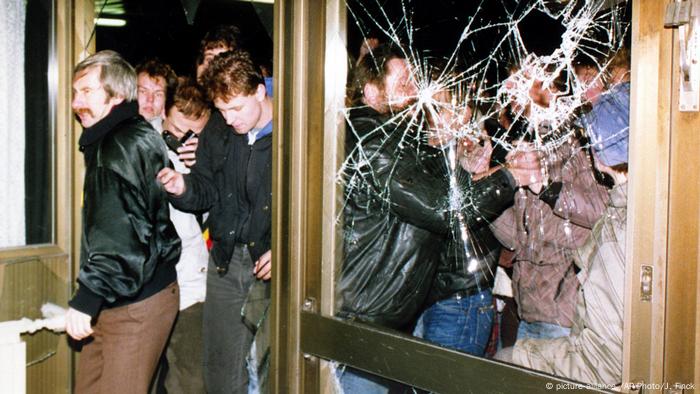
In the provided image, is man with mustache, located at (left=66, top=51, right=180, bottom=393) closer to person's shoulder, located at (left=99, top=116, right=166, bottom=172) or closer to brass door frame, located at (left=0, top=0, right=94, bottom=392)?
person's shoulder, located at (left=99, top=116, right=166, bottom=172)

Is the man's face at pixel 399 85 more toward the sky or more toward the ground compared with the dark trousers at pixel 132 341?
more toward the sky

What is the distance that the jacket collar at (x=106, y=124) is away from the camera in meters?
2.81

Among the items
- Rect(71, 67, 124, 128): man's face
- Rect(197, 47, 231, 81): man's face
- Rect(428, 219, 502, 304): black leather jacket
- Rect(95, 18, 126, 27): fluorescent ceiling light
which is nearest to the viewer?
Rect(428, 219, 502, 304): black leather jacket

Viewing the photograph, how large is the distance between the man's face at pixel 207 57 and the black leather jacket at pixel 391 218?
28.8 inches

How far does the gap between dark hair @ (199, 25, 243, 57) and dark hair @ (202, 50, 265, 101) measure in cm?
4

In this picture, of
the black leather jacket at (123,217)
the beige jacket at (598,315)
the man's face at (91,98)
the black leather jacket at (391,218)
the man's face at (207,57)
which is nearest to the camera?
the beige jacket at (598,315)

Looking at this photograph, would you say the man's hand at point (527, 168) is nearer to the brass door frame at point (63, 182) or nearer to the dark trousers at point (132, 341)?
the dark trousers at point (132, 341)

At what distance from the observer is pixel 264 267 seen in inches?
108

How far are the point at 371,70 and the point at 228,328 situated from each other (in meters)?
1.20

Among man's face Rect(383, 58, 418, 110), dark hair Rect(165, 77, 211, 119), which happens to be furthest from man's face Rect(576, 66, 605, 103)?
dark hair Rect(165, 77, 211, 119)

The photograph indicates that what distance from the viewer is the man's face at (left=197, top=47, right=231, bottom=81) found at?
2866 mm

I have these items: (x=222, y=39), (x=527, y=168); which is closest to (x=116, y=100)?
(x=222, y=39)

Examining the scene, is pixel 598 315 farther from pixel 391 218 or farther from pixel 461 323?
pixel 391 218

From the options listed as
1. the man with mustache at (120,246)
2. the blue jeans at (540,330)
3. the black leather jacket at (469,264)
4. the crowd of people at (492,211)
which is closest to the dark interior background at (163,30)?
the man with mustache at (120,246)
